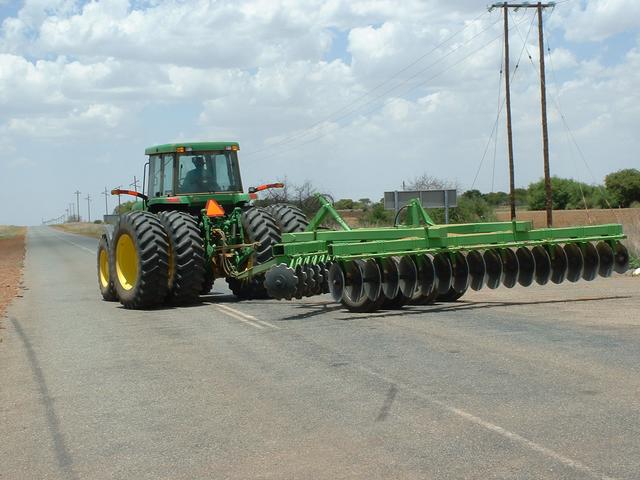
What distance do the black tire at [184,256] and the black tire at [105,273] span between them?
1.90 m

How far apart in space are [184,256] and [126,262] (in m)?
1.94

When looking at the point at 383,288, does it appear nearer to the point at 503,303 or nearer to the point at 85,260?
the point at 503,303

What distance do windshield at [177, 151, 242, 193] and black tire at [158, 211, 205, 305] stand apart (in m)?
1.44

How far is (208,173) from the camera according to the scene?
55.8 ft

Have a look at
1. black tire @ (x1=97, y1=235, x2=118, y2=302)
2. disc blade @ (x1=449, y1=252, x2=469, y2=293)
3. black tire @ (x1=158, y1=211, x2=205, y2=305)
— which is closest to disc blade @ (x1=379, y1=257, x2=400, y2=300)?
disc blade @ (x1=449, y1=252, x2=469, y2=293)

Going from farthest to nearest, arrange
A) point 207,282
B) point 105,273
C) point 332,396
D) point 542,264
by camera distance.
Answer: point 105,273 → point 207,282 → point 542,264 → point 332,396

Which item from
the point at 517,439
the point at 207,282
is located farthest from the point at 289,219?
the point at 517,439

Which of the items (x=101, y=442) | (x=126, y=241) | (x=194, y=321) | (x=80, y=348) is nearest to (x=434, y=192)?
(x=126, y=241)

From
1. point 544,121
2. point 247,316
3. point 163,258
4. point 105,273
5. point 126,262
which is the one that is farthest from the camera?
point 544,121

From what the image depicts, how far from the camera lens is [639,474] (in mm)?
5270

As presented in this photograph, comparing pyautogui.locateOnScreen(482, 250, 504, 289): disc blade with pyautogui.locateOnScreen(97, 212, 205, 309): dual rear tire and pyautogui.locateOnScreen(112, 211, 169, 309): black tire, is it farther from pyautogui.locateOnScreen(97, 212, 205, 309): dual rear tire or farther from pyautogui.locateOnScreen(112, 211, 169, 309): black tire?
pyautogui.locateOnScreen(112, 211, 169, 309): black tire

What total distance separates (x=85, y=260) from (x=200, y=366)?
28.4 metres

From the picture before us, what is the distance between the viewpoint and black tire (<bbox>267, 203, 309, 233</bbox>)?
16156 millimetres

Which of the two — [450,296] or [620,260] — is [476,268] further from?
[620,260]
